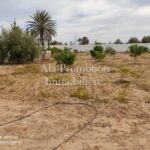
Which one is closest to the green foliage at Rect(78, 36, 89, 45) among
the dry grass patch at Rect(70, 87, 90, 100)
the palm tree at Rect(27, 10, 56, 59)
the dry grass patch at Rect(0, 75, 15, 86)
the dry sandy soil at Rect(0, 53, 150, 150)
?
the palm tree at Rect(27, 10, 56, 59)

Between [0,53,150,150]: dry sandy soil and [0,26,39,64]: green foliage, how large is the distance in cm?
1334

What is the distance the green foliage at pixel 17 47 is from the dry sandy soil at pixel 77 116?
1334cm

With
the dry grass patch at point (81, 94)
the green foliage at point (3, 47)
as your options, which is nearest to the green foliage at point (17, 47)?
the green foliage at point (3, 47)

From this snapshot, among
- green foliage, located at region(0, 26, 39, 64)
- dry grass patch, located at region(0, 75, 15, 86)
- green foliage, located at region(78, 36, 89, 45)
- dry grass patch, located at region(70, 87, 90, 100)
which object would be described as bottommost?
dry grass patch, located at region(70, 87, 90, 100)

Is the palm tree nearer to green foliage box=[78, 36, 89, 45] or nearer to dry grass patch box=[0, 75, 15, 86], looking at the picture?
dry grass patch box=[0, 75, 15, 86]

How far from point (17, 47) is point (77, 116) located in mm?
18462

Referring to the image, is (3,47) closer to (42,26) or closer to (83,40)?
(42,26)

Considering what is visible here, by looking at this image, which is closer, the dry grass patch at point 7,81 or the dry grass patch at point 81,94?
the dry grass patch at point 81,94

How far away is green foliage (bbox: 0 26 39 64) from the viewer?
2659 centimetres

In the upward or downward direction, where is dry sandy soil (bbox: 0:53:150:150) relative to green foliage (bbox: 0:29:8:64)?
downward

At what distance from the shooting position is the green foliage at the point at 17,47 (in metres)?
26.6

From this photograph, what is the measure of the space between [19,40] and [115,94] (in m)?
17.3

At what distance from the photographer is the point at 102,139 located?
7133 mm

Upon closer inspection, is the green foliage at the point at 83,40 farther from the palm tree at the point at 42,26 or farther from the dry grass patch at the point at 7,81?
the dry grass patch at the point at 7,81
